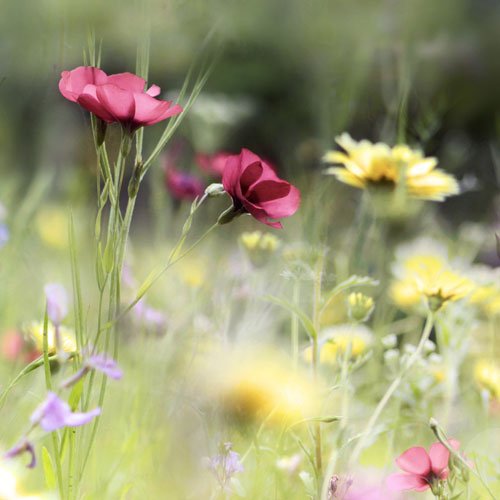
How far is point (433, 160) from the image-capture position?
1.77ft

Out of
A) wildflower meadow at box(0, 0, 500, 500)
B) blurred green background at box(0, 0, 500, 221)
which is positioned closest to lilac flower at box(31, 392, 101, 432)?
wildflower meadow at box(0, 0, 500, 500)

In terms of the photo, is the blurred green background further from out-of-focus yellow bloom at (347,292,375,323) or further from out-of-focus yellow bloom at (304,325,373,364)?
out-of-focus yellow bloom at (347,292,375,323)

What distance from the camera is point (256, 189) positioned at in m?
0.33

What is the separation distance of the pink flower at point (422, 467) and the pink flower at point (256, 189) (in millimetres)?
113

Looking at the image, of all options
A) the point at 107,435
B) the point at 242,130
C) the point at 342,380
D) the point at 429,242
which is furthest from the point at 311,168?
the point at 242,130

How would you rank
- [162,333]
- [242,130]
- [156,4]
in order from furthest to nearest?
[242,130] < [162,333] < [156,4]

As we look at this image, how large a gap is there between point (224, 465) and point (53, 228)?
101 cm

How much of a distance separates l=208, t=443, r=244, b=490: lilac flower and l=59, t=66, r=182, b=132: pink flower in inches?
5.3

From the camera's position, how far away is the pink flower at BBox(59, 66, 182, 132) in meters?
0.32

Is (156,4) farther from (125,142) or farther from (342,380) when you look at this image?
(342,380)

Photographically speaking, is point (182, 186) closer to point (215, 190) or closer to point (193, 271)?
point (193, 271)

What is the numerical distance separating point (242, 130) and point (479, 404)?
8.16 feet

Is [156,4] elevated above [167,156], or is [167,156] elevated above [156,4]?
[156,4]

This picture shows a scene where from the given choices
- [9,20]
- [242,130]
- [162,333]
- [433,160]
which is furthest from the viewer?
[242,130]
